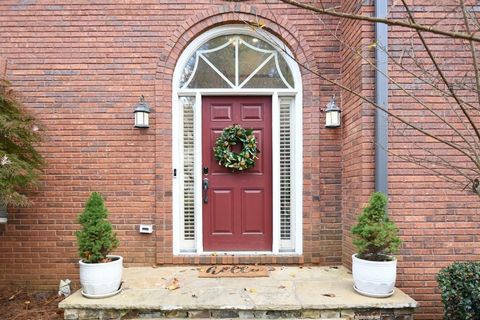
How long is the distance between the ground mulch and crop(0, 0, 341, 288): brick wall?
134 millimetres

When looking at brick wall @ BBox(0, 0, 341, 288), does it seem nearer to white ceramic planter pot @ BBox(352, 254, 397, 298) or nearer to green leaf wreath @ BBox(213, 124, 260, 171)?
green leaf wreath @ BBox(213, 124, 260, 171)

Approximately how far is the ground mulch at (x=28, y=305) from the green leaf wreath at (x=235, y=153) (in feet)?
7.90

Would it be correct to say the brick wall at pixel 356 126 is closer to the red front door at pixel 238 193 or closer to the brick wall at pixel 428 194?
the brick wall at pixel 428 194

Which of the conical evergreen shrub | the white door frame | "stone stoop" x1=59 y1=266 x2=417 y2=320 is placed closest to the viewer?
"stone stoop" x1=59 y1=266 x2=417 y2=320

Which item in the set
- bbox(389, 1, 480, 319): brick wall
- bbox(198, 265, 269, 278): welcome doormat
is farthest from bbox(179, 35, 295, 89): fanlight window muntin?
bbox(198, 265, 269, 278): welcome doormat

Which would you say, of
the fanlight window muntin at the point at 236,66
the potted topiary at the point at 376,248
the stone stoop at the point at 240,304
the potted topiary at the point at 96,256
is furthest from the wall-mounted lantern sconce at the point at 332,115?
the potted topiary at the point at 96,256

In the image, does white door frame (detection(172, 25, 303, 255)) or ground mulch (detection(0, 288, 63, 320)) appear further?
white door frame (detection(172, 25, 303, 255))

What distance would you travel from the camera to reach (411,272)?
3328mm

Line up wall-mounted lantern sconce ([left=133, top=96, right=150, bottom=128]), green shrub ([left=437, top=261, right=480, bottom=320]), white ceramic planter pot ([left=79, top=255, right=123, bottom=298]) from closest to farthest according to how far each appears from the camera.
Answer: green shrub ([left=437, top=261, right=480, bottom=320]), white ceramic planter pot ([left=79, top=255, right=123, bottom=298]), wall-mounted lantern sconce ([left=133, top=96, right=150, bottom=128])

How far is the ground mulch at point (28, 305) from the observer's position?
341 cm

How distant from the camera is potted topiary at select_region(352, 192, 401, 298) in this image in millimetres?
2957

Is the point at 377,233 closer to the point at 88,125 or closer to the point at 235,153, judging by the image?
the point at 235,153

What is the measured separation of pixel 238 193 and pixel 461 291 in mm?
2454

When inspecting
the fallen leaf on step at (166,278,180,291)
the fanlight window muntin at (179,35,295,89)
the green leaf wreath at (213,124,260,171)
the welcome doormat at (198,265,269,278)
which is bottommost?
the welcome doormat at (198,265,269,278)
